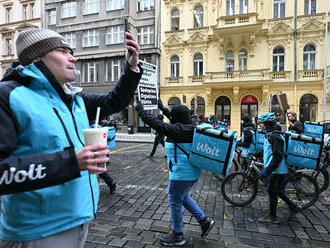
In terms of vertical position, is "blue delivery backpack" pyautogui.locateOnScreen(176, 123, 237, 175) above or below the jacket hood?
below

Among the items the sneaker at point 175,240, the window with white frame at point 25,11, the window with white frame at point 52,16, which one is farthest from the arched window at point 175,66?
the window with white frame at point 25,11

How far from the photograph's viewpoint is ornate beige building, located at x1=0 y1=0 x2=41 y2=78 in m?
23.5

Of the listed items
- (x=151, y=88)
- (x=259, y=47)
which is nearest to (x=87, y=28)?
(x=259, y=47)

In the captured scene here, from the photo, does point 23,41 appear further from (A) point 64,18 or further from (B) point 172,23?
(A) point 64,18

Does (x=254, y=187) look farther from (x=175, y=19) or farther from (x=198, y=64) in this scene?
(x=175, y=19)

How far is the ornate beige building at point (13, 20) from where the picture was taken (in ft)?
76.9

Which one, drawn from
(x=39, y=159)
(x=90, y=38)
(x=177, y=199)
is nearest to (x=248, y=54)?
(x=90, y=38)

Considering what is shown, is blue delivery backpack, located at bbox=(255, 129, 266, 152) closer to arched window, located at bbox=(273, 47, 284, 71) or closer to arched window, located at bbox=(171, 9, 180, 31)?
arched window, located at bbox=(273, 47, 284, 71)

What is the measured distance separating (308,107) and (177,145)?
17.2 m

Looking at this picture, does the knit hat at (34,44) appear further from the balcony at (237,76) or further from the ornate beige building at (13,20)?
the ornate beige building at (13,20)

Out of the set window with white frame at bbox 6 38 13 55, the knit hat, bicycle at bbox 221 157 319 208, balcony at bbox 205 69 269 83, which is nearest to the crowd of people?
the knit hat

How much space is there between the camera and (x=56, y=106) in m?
1.20

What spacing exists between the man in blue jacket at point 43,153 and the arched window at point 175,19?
19.6 meters

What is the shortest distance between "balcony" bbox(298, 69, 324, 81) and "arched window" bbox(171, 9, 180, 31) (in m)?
11.1
